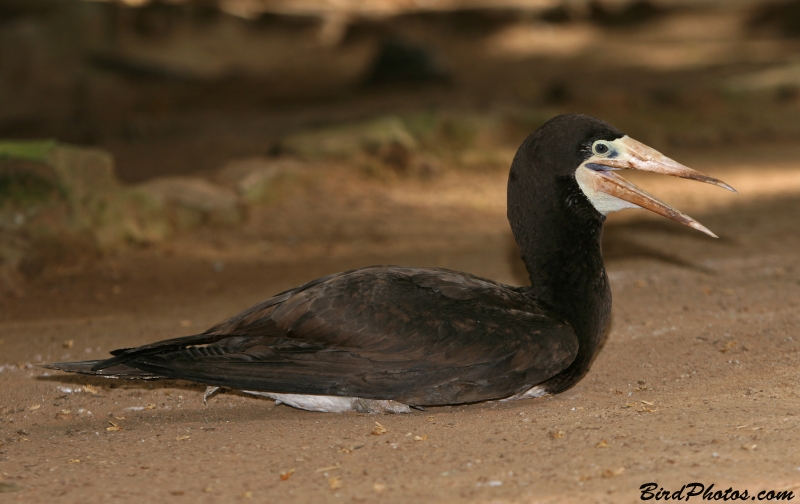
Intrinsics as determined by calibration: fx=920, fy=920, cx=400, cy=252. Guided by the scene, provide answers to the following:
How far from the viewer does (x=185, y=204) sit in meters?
8.17

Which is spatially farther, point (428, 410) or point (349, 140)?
point (349, 140)

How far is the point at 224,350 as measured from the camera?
385cm

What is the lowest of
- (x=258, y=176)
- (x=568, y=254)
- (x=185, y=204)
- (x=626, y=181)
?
(x=568, y=254)

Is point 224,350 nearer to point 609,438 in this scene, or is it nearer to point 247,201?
point 609,438

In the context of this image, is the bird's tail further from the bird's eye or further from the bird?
the bird's eye

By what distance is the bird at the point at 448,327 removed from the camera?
12.3 feet

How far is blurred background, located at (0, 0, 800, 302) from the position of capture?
738 centimetres

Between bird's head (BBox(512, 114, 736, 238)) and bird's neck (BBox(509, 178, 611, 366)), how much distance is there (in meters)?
0.07

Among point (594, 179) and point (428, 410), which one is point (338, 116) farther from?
point (428, 410)

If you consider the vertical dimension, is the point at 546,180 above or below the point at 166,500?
above

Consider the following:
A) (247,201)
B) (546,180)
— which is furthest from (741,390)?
(247,201)

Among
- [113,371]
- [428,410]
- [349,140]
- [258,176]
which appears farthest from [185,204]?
[428,410]

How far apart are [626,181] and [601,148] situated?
18cm

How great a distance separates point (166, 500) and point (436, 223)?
19.1 feet
